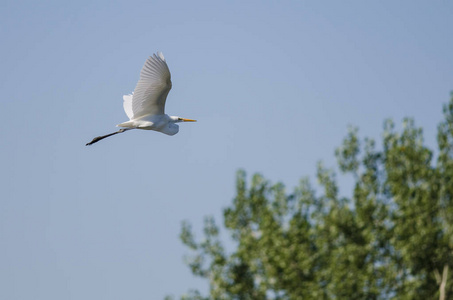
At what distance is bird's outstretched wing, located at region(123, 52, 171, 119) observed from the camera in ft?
64.4

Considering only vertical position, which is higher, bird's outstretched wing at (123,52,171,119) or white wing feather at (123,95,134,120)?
white wing feather at (123,95,134,120)

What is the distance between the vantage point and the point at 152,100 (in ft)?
67.8

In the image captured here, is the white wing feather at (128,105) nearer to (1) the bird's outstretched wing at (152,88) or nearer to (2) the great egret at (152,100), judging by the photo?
(2) the great egret at (152,100)

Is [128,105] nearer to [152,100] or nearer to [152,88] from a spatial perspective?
[152,100]

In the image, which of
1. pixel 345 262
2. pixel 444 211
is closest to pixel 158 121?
pixel 345 262

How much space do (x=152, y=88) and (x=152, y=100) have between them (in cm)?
49

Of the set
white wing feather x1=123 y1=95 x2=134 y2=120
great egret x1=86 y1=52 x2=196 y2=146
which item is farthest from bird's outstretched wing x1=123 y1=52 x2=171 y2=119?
white wing feather x1=123 y1=95 x2=134 y2=120

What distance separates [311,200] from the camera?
2609 cm

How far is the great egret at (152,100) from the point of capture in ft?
64.7

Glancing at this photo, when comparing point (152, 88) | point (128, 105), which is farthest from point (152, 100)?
point (128, 105)

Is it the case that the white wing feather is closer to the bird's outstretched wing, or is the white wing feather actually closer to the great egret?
the great egret

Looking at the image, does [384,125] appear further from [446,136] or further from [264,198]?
[264,198]

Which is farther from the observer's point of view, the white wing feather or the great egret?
the white wing feather

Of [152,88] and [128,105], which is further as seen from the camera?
[128,105]
